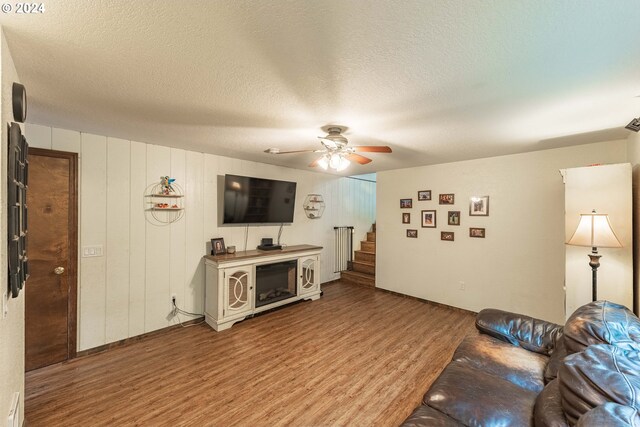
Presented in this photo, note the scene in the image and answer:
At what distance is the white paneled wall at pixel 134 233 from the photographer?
2840 mm

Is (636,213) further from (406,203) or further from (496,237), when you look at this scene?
(406,203)

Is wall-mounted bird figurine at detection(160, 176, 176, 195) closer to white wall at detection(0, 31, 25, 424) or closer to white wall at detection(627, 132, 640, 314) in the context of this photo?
white wall at detection(0, 31, 25, 424)

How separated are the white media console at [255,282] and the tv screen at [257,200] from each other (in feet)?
1.83

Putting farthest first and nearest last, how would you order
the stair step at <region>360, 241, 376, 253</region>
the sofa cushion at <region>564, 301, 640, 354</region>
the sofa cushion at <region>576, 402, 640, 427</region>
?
the stair step at <region>360, 241, 376, 253</region> → the sofa cushion at <region>564, 301, 640, 354</region> → the sofa cushion at <region>576, 402, 640, 427</region>

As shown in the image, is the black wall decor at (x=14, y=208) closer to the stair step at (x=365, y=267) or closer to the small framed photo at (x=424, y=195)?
the small framed photo at (x=424, y=195)

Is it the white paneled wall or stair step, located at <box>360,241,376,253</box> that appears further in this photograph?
stair step, located at <box>360,241,376,253</box>

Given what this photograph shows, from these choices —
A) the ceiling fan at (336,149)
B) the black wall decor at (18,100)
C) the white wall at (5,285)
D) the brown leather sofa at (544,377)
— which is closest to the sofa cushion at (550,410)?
the brown leather sofa at (544,377)

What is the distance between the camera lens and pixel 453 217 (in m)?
4.23

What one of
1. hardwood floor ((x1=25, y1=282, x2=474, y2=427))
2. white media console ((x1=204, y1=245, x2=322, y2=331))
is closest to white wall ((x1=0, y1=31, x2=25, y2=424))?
hardwood floor ((x1=25, y1=282, x2=474, y2=427))

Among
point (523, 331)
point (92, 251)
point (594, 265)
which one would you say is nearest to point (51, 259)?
point (92, 251)

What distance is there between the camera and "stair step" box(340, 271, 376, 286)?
5414 millimetres

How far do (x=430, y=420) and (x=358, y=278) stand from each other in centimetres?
436

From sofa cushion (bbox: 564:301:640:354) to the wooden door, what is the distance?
427 centimetres

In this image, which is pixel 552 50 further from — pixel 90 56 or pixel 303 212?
pixel 303 212
